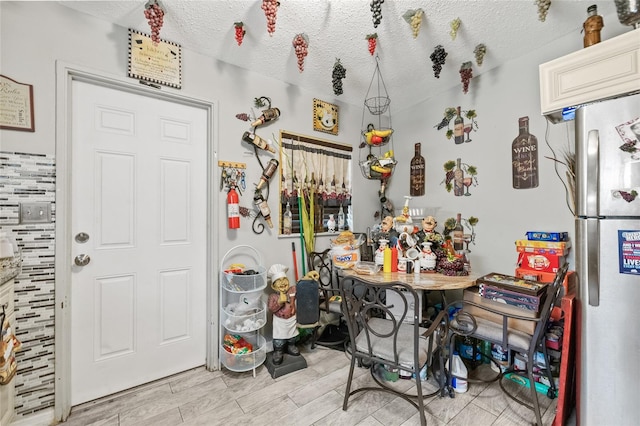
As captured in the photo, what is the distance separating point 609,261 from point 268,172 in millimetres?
2210

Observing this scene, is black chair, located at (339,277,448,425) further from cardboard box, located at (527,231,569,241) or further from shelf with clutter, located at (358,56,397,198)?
shelf with clutter, located at (358,56,397,198)

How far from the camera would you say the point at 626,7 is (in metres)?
1.31

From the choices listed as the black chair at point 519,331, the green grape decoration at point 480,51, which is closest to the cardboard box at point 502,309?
the black chair at point 519,331

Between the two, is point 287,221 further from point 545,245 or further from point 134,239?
point 545,245

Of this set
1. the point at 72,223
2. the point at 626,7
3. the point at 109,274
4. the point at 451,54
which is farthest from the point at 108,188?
the point at 626,7

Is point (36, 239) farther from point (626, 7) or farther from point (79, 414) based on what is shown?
point (626, 7)

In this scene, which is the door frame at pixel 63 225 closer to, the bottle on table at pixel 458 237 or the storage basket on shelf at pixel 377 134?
the storage basket on shelf at pixel 377 134

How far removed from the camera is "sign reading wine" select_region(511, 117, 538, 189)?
210 centimetres

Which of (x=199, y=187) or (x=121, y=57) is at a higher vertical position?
(x=121, y=57)

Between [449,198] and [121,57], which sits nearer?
[121,57]

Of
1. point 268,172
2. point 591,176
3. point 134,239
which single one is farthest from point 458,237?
point 134,239

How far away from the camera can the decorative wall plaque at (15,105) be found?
1.46m

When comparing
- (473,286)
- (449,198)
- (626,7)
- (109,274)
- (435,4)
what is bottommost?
(473,286)

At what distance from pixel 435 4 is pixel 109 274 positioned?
2.76 metres
